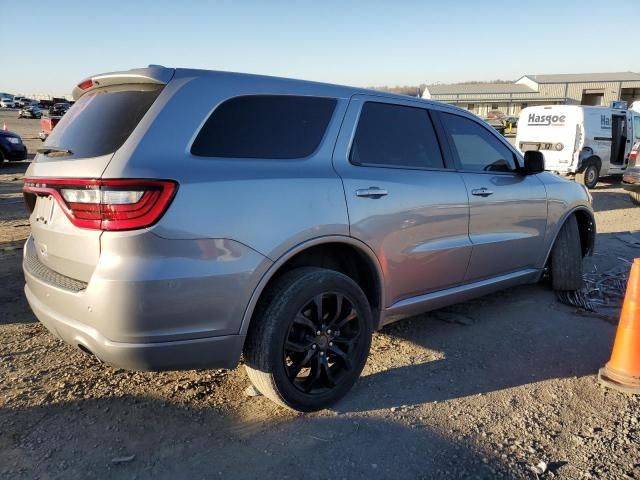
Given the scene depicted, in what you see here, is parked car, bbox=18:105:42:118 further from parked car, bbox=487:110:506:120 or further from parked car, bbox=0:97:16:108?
parked car, bbox=487:110:506:120

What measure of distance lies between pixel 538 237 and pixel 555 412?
1920mm

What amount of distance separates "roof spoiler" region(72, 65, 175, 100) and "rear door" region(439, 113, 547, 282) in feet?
7.18

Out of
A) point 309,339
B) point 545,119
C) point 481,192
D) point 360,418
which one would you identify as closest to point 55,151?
point 309,339

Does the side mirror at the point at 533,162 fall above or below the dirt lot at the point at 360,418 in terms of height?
above

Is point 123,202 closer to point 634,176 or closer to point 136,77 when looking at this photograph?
point 136,77

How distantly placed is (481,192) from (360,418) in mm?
1996

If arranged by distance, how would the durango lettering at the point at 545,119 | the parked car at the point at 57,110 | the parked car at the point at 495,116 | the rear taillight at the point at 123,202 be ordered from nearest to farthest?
the rear taillight at the point at 123,202
the durango lettering at the point at 545,119
the parked car at the point at 57,110
the parked car at the point at 495,116

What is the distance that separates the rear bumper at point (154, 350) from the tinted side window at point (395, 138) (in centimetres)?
139

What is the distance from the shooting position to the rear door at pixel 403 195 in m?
3.12

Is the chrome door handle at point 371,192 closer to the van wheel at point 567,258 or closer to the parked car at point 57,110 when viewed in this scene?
the van wheel at point 567,258

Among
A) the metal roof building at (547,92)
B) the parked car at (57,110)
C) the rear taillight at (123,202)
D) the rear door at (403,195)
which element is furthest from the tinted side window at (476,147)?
→ the metal roof building at (547,92)

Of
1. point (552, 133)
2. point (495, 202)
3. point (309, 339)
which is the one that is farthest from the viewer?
point (552, 133)

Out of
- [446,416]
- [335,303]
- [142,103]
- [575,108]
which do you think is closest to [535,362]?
[446,416]

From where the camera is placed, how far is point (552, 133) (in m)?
13.2
